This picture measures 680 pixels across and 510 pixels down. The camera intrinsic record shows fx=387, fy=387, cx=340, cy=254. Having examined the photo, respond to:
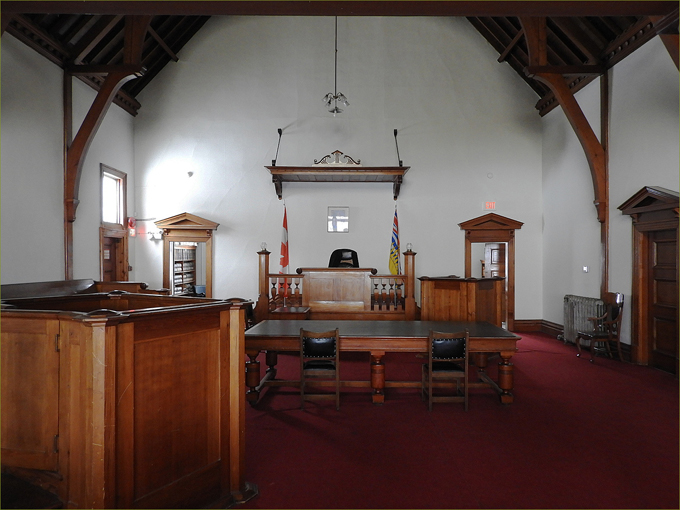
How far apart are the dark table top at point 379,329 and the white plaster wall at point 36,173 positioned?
3928 millimetres

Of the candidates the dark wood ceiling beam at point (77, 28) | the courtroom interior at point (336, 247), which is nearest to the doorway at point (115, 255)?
the courtroom interior at point (336, 247)

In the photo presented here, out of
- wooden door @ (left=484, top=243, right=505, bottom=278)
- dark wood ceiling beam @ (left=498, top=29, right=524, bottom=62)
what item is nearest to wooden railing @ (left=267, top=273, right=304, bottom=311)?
dark wood ceiling beam @ (left=498, top=29, right=524, bottom=62)

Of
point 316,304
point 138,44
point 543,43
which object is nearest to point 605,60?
point 543,43

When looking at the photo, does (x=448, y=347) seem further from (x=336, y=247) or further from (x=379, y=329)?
(x=336, y=247)

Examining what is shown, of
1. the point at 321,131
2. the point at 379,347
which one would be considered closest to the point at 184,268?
the point at 321,131

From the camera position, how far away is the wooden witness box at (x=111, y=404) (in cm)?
192

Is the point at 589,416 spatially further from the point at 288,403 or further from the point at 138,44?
the point at 138,44

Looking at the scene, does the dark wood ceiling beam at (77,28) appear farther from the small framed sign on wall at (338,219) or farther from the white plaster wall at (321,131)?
the small framed sign on wall at (338,219)

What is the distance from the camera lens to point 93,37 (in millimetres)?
6426

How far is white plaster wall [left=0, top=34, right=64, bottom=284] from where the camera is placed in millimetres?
5457

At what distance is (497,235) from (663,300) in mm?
3425

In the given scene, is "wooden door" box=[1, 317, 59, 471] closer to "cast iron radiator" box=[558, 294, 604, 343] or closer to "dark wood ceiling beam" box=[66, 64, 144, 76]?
"dark wood ceiling beam" box=[66, 64, 144, 76]

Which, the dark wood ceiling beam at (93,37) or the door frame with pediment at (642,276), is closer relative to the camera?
Result: the door frame with pediment at (642,276)

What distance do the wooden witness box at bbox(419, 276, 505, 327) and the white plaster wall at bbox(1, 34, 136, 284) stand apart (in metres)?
6.05
